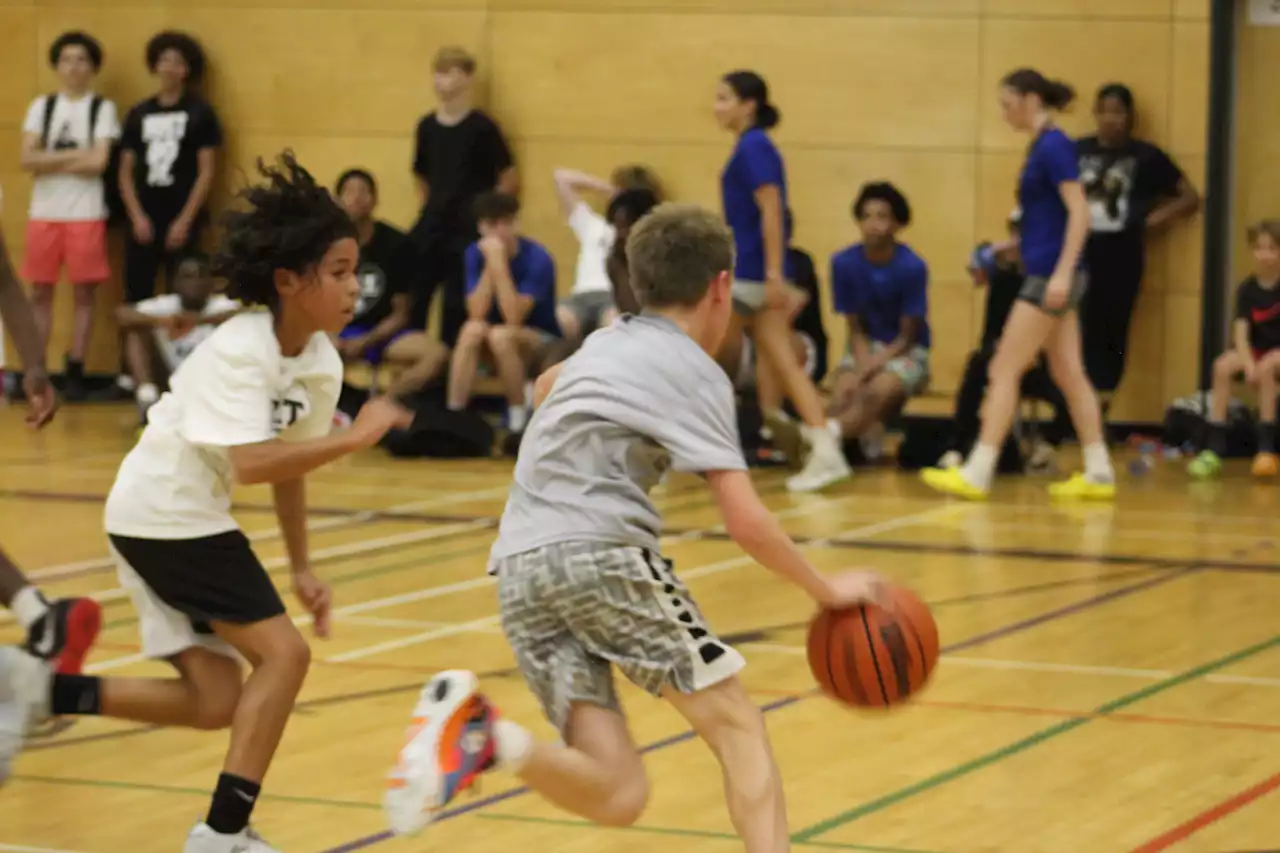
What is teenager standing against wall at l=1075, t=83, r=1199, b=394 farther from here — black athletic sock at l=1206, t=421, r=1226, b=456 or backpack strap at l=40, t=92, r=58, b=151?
backpack strap at l=40, t=92, r=58, b=151

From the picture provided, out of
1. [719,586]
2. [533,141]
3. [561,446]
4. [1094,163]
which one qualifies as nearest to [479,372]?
[533,141]

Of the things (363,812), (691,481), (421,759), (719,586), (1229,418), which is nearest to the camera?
(421,759)

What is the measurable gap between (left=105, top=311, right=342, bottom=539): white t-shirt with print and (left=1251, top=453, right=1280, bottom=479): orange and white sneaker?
7871mm

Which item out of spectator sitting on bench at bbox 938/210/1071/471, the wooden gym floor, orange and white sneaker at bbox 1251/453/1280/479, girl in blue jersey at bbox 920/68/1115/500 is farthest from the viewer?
spectator sitting on bench at bbox 938/210/1071/471

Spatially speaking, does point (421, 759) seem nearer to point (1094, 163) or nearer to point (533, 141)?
point (1094, 163)

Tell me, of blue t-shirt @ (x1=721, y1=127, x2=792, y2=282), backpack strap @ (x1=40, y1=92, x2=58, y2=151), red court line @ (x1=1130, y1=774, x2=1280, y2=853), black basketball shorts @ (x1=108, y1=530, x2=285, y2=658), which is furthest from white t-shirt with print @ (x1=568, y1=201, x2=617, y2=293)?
black basketball shorts @ (x1=108, y1=530, x2=285, y2=658)

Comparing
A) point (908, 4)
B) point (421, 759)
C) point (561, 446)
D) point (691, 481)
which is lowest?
point (691, 481)

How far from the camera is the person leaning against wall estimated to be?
1475 cm

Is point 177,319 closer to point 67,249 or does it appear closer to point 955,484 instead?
point 67,249

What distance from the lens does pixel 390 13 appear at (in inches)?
581

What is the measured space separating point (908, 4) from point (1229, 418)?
3391 millimetres

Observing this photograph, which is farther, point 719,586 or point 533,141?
point 533,141

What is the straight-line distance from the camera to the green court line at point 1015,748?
193 inches

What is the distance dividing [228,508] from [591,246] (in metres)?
8.77
